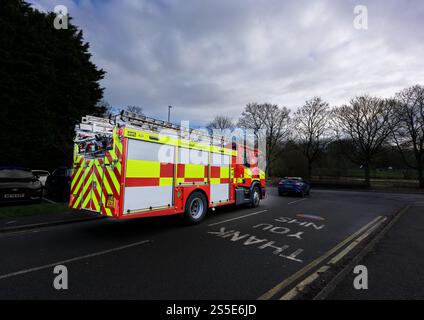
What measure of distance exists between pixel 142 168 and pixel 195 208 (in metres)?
2.52

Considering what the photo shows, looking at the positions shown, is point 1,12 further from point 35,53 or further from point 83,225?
point 83,225

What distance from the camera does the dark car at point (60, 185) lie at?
11.2 meters

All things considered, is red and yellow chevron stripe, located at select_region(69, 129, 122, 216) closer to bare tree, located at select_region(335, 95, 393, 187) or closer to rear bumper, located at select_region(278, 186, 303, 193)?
rear bumper, located at select_region(278, 186, 303, 193)

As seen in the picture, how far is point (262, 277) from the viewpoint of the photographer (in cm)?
375

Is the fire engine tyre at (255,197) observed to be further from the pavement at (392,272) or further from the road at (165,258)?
the pavement at (392,272)

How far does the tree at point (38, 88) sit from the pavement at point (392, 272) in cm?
1983

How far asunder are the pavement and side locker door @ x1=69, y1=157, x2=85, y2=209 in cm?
613

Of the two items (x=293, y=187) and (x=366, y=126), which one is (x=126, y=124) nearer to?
(x=293, y=187)

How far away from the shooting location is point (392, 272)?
4.04 m

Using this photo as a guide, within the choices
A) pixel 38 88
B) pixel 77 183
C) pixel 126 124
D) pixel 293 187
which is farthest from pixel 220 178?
pixel 38 88

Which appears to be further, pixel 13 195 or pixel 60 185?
pixel 60 185

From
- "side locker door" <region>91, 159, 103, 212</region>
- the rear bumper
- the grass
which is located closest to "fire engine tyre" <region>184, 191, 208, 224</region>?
"side locker door" <region>91, 159, 103, 212</region>

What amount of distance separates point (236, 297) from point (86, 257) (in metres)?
3.06
